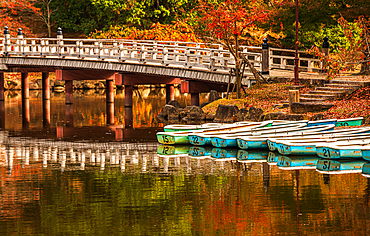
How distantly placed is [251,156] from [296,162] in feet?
5.73

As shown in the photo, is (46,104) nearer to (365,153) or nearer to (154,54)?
(154,54)

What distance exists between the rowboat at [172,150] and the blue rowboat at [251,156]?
183 centimetres

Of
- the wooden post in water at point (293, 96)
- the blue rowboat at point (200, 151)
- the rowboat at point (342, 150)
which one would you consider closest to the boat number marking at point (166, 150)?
the blue rowboat at point (200, 151)

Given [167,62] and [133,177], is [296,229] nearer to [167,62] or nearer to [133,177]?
[133,177]

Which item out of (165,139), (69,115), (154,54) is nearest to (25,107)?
(69,115)

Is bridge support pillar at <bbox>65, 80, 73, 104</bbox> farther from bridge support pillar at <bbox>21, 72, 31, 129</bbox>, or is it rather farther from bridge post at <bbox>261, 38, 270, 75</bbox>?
bridge post at <bbox>261, 38, 270, 75</bbox>

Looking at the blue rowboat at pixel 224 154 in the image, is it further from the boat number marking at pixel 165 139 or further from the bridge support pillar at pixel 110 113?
the bridge support pillar at pixel 110 113

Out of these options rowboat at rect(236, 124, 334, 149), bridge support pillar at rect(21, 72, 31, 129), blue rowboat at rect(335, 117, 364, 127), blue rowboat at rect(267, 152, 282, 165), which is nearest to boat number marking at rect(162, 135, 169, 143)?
rowboat at rect(236, 124, 334, 149)

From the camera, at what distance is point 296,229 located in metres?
11.0

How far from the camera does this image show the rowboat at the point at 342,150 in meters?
17.4

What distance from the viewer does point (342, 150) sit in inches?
683

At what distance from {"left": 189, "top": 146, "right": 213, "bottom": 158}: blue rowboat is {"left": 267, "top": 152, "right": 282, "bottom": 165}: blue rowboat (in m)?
1.88

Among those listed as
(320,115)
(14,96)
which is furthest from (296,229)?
(14,96)

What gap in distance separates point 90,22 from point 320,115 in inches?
1549
